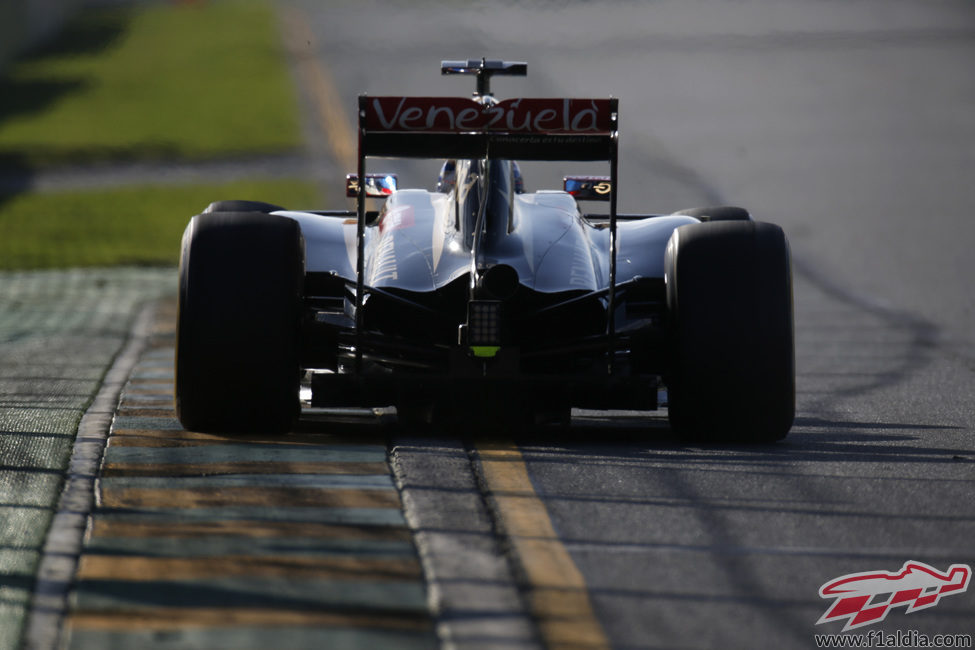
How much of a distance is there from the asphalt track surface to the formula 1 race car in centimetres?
26

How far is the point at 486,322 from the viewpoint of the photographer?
7473 millimetres

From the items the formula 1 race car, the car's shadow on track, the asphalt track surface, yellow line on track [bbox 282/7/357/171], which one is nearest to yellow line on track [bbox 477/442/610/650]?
the asphalt track surface

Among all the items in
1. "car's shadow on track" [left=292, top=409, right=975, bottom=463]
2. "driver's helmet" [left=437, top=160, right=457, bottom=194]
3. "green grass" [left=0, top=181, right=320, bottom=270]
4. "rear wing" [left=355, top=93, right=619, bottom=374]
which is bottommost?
"green grass" [left=0, top=181, right=320, bottom=270]

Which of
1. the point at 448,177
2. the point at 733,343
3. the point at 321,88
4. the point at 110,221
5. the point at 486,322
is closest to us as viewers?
the point at 486,322

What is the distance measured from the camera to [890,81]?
33875 mm

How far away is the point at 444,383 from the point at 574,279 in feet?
3.11

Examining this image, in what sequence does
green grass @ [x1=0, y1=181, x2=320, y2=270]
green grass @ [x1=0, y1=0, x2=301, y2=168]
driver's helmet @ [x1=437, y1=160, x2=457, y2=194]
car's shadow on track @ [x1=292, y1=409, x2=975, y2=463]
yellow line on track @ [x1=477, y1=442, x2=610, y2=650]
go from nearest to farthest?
yellow line on track @ [x1=477, y1=442, x2=610, y2=650] < car's shadow on track @ [x1=292, y1=409, x2=975, y2=463] < driver's helmet @ [x1=437, y1=160, x2=457, y2=194] < green grass @ [x1=0, y1=181, x2=320, y2=270] < green grass @ [x1=0, y1=0, x2=301, y2=168]

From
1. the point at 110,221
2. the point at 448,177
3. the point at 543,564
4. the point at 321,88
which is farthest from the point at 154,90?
the point at 543,564

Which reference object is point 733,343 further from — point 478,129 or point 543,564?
point 543,564

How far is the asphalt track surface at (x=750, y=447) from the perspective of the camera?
192 inches

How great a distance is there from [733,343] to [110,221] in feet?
55.5

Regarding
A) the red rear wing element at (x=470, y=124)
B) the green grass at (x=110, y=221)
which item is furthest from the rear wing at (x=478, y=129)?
the green grass at (x=110, y=221)

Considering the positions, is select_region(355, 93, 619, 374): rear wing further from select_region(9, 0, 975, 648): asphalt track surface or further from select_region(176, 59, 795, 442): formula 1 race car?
select_region(9, 0, 975, 648): asphalt track surface

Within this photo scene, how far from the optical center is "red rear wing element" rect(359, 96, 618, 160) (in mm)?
7449
